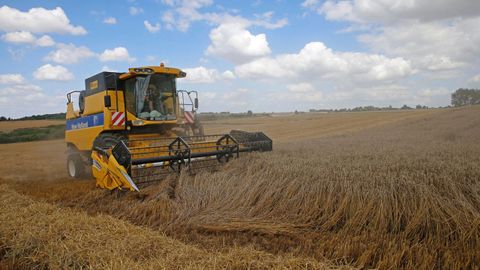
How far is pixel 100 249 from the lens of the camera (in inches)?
143

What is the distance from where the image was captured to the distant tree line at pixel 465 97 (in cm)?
6594

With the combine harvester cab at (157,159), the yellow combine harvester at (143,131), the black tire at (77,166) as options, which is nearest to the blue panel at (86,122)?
the yellow combine harvester at (143,131)

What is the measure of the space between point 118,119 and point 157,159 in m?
2.41

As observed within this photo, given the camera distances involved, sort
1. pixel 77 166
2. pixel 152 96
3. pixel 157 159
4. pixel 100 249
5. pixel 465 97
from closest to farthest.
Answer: pixel 100 249 → pixel 157 159 → pixel 152 96 → pixel 77 166 → pixel 465 97

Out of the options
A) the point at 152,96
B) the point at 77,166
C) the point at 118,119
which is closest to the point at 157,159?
the point at 118,119

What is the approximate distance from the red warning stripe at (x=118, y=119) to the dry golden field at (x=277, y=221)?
7.65ft

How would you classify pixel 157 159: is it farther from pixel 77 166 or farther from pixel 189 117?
pixel 77 166

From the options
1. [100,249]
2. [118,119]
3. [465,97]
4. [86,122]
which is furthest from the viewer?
[465,97]

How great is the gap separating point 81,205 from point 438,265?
5.28 metres

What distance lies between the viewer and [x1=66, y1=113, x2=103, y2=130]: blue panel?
8.90 metres

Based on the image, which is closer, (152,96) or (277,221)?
(277,221)

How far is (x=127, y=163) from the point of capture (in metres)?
6.38

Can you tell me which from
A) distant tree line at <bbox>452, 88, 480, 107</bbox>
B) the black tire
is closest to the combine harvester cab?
the black tire

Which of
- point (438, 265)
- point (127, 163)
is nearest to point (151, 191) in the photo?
point (127, 163)
